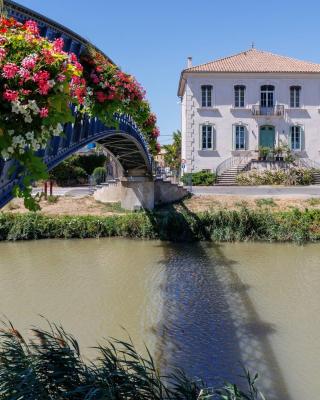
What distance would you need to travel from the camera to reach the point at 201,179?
107 feet

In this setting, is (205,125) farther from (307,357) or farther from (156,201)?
(307,357)

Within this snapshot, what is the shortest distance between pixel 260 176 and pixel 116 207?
10423 millimetres

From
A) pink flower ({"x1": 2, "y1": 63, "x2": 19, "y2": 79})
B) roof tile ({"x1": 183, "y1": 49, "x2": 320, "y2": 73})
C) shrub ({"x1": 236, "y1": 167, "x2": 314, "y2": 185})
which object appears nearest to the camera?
pink flower ({"x1": 2, "y1": 63, "x2": 19, "y2": 79})

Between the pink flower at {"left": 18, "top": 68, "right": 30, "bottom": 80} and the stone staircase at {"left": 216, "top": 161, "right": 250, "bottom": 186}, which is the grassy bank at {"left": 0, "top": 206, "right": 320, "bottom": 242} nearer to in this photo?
the stone staircase at {"left": 216, "top": 161, "right": 250, "bottom": 186}

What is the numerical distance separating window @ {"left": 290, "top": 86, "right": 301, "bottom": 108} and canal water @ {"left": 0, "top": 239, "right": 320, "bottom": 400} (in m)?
15.8

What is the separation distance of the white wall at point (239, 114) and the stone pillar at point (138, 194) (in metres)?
8.15

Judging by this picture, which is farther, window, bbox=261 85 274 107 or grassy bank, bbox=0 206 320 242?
window, bbox=261 85 274 107

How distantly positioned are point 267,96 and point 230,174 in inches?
241

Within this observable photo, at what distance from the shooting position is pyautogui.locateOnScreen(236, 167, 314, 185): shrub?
3192cm

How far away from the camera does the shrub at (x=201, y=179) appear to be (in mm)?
32625

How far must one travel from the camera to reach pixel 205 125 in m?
34.2

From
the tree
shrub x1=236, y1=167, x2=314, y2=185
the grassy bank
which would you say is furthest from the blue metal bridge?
the tree

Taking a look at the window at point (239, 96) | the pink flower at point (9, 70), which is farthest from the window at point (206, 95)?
the pink flower at point (9, 70)

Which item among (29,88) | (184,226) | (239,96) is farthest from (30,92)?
(239,96)
